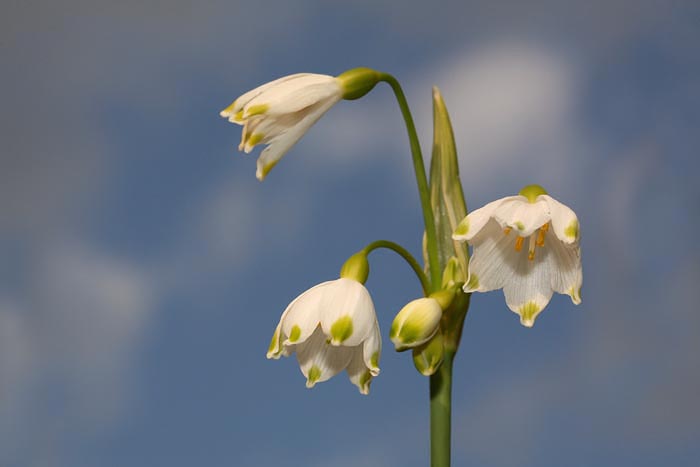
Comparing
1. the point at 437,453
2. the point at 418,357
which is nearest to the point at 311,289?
the point at 418,357

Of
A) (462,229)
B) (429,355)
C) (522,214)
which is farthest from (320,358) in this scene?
(522,214)

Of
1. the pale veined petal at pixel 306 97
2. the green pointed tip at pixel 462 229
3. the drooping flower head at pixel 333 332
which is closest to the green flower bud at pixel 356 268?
the drooping flower head at pixel 333 332

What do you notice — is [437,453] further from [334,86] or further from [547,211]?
[334,86]

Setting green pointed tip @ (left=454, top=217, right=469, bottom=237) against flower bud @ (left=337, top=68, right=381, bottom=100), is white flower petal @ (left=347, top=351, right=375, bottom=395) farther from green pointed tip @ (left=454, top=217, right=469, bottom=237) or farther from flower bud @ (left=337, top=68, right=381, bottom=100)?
flower bud @ (left=337, top=68, right=381, bottom=100)

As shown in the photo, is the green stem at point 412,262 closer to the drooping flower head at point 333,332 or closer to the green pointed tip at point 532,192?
the drooping flower head at point 333,332

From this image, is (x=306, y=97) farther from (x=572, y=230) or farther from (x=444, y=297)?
(x=572, y=230)
